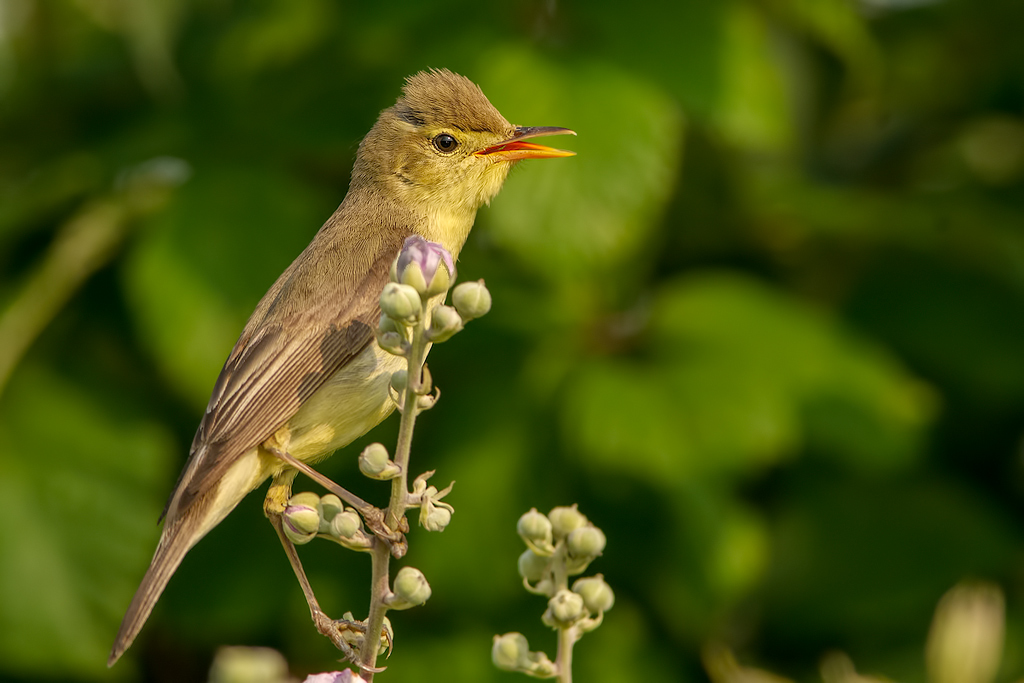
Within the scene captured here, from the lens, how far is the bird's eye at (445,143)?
3.03m

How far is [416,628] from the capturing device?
4.11 m

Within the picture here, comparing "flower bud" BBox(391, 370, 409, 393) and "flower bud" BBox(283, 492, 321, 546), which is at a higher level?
"flower bud" BBox(391, 370, 409, 393)

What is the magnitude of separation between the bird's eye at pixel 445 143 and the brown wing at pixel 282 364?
1.87 ft

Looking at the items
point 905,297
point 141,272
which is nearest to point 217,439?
point 141,272

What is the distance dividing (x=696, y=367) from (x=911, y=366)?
1.28 metres

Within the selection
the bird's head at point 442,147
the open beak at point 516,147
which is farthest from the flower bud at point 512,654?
the bird's head at point 442,147

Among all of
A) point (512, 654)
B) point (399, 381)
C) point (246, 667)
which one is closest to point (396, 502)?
point (399, 381)

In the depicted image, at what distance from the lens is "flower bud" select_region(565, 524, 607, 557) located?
178 cm

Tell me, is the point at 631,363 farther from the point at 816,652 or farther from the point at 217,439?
the point at 217,439

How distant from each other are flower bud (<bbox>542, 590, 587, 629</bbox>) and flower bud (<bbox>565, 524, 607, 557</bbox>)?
9 cm

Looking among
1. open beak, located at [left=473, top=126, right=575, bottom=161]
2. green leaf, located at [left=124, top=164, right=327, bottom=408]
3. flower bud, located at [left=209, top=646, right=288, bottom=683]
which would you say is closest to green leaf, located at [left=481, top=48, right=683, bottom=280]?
open beak, located at [left=473, top=126, right=575, bottom=161]

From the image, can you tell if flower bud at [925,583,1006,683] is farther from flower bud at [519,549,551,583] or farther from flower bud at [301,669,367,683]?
flower bud at [301,669,367,683]

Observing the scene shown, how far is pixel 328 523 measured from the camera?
183cm

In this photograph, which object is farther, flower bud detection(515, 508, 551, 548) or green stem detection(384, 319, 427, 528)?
flower bud detection(515, 508, 551, 548)
